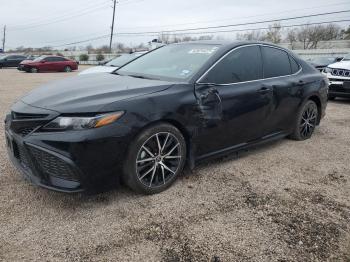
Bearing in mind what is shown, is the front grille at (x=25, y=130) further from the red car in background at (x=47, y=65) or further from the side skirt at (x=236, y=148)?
the red car in background at (x=47, y=65)

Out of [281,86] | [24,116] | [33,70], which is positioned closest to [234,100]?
[281,86]

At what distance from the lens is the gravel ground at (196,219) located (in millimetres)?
2588

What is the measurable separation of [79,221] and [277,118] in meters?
2.95

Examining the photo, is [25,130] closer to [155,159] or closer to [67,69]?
[155,159]

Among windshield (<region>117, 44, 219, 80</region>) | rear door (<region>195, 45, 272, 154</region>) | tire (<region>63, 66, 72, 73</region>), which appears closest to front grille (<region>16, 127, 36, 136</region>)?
windshield (<region>117, 44, 219, 80</region>)

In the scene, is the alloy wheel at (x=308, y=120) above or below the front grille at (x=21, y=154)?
below

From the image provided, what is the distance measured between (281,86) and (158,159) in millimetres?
2193

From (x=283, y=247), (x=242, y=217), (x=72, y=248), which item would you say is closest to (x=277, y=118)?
(x=242, y=217)

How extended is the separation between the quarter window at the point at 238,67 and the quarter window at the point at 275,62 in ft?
0.49

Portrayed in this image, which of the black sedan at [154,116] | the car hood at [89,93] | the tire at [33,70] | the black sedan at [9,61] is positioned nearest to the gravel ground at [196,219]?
the black sedan at [154,116]

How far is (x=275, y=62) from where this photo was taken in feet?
15.6

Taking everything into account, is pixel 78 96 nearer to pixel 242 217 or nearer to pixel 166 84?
pixel 166 84

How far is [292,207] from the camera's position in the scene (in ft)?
10.8

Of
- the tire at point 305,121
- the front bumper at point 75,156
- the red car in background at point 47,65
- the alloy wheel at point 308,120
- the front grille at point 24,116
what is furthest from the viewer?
the red car in background at point 47,65
